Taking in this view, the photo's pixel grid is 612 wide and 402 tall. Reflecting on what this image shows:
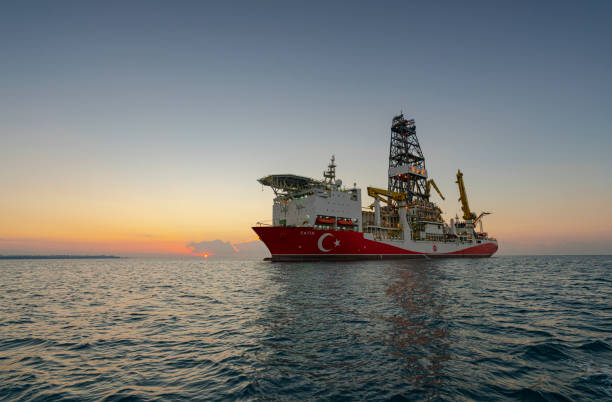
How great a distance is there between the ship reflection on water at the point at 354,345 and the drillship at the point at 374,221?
96.8 ft

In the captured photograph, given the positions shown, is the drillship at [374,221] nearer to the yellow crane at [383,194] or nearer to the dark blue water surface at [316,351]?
the yellow crane at [383,194]

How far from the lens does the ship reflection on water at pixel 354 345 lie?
530 cm

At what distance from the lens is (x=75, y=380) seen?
5.77 metres

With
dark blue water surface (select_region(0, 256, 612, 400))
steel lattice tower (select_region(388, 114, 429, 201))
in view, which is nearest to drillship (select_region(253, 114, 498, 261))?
steel lattice tower (select_region(388, 114, 429, 201))

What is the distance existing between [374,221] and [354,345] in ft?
169

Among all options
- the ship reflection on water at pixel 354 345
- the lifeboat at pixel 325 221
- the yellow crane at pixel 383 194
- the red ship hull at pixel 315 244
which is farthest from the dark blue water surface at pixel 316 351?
the yellow crane at pixel 383 194

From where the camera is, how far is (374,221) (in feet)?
188

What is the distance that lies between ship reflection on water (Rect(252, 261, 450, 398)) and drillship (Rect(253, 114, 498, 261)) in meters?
29.5

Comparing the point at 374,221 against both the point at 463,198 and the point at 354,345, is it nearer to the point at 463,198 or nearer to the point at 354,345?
the point at 463,198

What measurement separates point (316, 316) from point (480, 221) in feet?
262

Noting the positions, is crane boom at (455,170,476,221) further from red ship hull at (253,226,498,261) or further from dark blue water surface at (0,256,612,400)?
dark blue water surface at (0,256,612,400)

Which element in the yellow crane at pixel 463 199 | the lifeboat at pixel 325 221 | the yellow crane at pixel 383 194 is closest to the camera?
the lifeboat at pixel 325 221

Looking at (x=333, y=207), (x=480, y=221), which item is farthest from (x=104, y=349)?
(x=480, y=221)

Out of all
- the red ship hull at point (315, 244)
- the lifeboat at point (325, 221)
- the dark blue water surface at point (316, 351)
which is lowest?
the dark blue water surface at point (316, 351)
